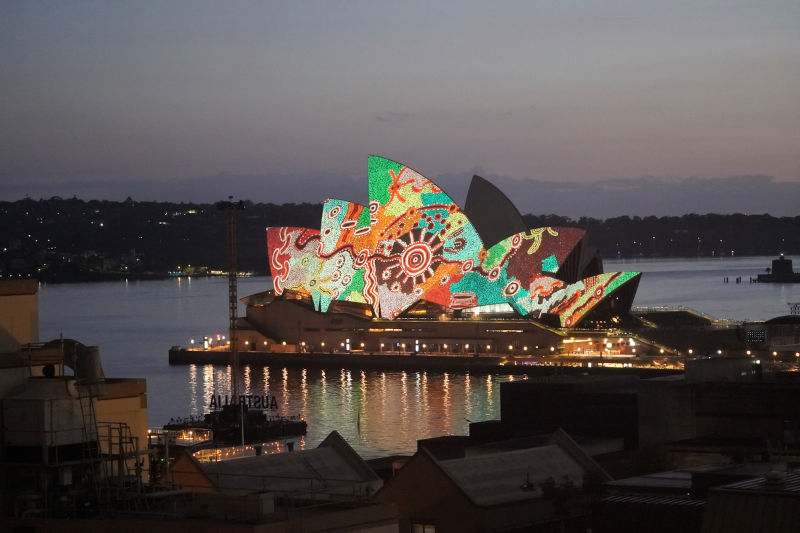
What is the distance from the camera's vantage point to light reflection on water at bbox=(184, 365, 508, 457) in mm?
35062

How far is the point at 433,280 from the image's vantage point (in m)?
55.6

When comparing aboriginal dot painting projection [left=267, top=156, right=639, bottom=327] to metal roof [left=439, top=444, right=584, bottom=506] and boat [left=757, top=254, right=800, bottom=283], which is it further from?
boat [left=757, top=254, right=800, bottom=283]

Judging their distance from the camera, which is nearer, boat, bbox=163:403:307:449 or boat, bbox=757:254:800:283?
boat, bbox=163:403:307:449

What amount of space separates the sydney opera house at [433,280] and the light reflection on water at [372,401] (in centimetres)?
283

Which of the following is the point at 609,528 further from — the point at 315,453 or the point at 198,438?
the point at 198,438

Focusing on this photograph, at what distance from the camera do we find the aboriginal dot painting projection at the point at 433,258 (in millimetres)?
53812

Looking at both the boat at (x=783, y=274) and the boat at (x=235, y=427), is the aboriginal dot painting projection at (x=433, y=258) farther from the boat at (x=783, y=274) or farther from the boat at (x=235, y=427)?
the boat at (x=783, y=274)

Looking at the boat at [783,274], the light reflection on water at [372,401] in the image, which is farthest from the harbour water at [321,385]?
the boat at [783,274]

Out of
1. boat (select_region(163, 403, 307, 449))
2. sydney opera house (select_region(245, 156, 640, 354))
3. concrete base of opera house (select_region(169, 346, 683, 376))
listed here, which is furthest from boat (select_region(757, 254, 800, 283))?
boat (select_region(163, 403, 307, 449))

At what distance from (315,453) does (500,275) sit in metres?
39.7

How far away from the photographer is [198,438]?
1369 inches

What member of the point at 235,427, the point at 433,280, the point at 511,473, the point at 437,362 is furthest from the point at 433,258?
the point at 511,473

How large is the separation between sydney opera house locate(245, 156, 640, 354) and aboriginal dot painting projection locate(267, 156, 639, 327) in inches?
1.3

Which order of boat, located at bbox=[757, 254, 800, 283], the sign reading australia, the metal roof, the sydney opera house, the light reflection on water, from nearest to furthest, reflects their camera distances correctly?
the metal roof, the light reflection on water, the sign reading australia, the sydney opera house, boat, located at bbox=[757, 254, 800, 283]
